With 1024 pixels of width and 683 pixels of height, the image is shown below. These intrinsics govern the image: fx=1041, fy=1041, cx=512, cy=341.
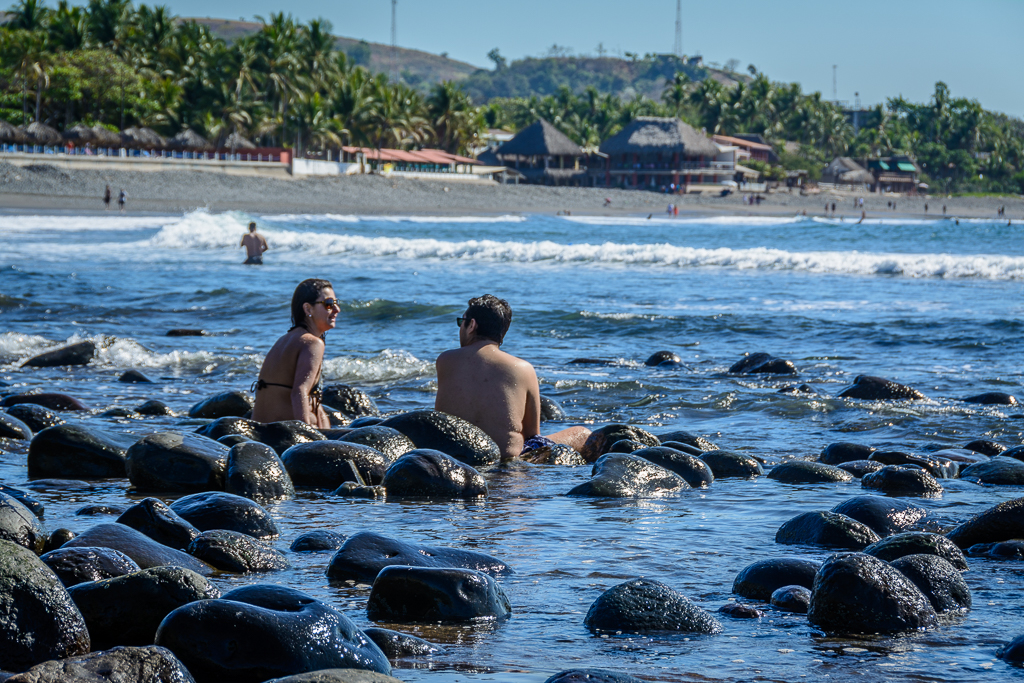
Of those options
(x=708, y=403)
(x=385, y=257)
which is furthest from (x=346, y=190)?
(x=708, y=403)

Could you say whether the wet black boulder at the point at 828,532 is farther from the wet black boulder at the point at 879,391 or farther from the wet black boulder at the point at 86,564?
the wet black boulder at the point at 879,391

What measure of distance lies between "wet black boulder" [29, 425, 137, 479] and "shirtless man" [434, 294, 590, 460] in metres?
1.83

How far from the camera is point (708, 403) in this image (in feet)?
28.7

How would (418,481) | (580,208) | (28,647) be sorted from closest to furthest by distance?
(28,647) < (418,481) < (580,208)

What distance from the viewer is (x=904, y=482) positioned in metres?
5.55

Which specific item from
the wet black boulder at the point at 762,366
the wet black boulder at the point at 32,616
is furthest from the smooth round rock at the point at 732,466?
the wet black boulder at the point at 762,366

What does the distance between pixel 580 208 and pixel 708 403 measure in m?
61.0

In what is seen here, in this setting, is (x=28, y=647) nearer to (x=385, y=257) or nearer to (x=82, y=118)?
(x=385, y=257)

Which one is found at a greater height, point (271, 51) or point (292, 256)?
point (271, 51)

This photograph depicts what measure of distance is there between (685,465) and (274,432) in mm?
2328

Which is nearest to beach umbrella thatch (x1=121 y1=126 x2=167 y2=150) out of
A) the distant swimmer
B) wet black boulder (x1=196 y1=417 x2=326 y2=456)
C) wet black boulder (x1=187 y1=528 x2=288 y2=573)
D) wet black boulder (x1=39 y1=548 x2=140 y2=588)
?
the distant swimmer

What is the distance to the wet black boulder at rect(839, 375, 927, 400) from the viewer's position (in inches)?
346

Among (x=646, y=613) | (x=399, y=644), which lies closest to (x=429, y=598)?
(x=399, y=644)

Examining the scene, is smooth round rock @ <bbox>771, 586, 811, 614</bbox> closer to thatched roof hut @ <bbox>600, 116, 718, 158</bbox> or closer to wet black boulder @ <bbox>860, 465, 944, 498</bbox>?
wet black boulder @ <bbox>860, 465, 944, 498</bbox>
